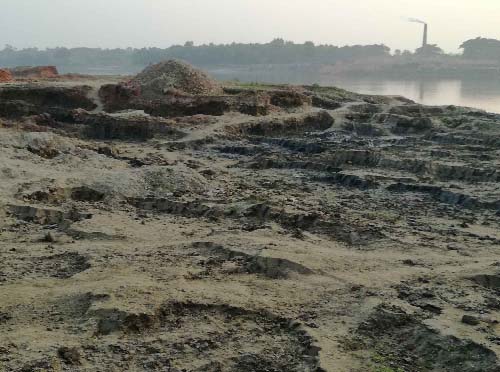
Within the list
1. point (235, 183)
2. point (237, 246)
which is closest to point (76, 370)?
point (237, 246)

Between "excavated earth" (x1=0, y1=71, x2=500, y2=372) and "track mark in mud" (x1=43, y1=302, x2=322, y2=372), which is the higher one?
"excavated earth" (x1=0, y1=71, x2=500, y2=372)

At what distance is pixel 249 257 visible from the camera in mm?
6363

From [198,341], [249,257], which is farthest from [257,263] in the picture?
[198,341]

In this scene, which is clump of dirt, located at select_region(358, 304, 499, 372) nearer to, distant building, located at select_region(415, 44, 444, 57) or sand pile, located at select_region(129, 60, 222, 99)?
sand pile, located at select_region(129, 60, 222, 99)

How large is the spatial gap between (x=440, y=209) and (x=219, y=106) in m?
10.8

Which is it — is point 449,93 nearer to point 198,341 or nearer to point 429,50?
point 198,341

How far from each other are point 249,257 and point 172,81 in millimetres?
15046

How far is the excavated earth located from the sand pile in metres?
5.65

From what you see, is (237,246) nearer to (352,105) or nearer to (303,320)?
(303,320)

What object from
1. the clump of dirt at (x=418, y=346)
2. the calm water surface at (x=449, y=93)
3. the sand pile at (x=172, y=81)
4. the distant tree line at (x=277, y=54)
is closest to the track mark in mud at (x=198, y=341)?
the clump of dirt at (x=418, y=346)

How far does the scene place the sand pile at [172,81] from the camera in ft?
65.5

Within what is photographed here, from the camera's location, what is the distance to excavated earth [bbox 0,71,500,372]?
447cm

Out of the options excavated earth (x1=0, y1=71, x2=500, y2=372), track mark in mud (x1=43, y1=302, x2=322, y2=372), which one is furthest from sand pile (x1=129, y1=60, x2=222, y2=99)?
track mark in mud (x1=43, y1=302, x2=322, y2=372)

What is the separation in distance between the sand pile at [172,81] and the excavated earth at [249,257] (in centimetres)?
565
